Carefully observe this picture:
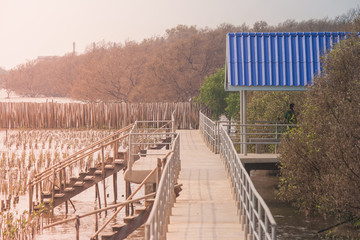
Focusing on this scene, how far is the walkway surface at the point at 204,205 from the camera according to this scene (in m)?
11.5

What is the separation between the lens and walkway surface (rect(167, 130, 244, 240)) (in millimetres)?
11492

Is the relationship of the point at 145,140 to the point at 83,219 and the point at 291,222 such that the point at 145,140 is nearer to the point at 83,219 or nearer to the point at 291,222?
the point at 83,219

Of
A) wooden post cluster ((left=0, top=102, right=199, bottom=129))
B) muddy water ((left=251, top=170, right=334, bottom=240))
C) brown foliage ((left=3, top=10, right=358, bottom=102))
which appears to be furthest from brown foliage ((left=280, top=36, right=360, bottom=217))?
brown foliage ((left=3, top=10, right=358, bottom=102))

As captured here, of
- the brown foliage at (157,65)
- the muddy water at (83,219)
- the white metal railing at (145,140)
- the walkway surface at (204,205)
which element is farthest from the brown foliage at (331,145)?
the brown foliage at (157,65)

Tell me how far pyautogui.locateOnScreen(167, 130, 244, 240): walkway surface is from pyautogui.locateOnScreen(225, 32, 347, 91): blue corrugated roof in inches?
104

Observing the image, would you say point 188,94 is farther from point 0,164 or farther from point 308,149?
point 308,149

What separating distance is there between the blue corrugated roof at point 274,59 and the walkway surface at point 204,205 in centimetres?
263

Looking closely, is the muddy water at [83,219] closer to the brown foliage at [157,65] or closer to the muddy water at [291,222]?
the muddy water at [291,222]

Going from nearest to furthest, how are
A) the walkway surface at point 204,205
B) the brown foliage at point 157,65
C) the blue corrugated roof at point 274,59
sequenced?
the walkway surface at point 204,205
the blue corrugated roof at point 274,59
the brown foliage at point 157,65

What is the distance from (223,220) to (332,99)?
3.78m

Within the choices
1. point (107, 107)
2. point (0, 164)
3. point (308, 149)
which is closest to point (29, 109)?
point (107, 107)

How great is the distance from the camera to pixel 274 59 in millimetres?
22469

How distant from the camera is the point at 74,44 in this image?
12294 centimetres

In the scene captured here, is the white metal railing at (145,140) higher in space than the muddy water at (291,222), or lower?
higher
